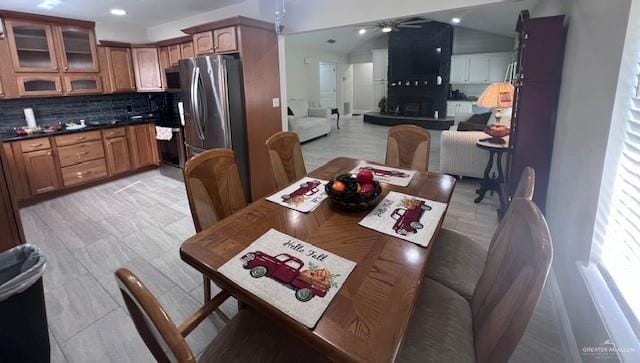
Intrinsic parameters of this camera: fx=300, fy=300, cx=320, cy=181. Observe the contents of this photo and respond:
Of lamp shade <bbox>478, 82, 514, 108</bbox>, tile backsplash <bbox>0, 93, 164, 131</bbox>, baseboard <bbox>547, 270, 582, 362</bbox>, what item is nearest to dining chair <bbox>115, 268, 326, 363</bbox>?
baseboard <bbox>547, 270, 582, 362</bbox>

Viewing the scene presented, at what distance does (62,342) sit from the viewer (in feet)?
5.63

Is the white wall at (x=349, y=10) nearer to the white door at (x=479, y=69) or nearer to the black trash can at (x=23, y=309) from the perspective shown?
the black trash can at (x=23, y=309)

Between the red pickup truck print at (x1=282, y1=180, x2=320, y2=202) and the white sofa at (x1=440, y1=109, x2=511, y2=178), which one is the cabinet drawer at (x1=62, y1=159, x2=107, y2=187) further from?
the white sofa at (x1=440, y1=109, x2=511, y2=178)

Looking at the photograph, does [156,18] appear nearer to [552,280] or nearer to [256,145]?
[256,145]

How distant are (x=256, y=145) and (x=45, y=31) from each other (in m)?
3.13

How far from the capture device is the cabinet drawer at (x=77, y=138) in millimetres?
3925

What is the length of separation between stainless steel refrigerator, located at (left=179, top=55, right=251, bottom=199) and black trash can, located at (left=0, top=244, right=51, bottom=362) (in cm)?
215

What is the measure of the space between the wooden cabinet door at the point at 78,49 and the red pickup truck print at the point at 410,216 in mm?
4940

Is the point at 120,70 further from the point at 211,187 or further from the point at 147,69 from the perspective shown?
the point at 211,187

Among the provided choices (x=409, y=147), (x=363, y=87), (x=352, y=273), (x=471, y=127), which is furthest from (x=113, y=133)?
(x=363, y=87)

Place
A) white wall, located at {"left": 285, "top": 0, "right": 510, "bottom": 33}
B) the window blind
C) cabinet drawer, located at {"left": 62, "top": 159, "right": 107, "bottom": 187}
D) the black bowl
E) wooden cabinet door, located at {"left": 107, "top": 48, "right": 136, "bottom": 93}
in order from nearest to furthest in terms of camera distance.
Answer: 1. the window blind
2. the black bowl
3. white wall, located at {"left": 285, "top": 0, "right": 510, "bottom": 33}
4. cabinet drawer, located at {"left": 62, "top": 159, "right": 107, "bottom": 187}
5. wooden cabinet door, located at {"left": 107, "top": 48, "right": 136, "bottom": 93}

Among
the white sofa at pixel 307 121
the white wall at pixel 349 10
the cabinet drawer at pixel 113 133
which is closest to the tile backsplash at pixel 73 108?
the cabinet drawer at pixel 113 133

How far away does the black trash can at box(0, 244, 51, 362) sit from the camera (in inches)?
50.6

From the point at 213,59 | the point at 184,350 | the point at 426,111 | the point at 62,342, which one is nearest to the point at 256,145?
the point at 213,59
